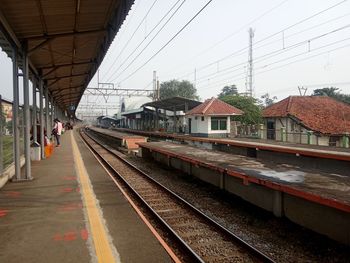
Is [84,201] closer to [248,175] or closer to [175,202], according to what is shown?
[175,202]

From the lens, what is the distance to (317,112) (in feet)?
107

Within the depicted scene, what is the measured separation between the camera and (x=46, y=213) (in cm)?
746

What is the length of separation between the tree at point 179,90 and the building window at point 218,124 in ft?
193

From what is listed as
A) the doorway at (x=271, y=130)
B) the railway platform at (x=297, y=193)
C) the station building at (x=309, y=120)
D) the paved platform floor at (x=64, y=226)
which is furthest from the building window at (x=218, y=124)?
the paved platform floor at (x=64, y=226)

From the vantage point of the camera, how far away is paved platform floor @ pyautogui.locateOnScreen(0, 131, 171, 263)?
17.2 ft

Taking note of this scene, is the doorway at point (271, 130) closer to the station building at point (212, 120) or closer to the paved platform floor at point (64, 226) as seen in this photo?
the station building at point (212, 120)

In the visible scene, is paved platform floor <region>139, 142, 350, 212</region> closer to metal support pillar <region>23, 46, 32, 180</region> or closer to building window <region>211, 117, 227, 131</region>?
metal support pillar <region>23, 46, 32, 180</region>

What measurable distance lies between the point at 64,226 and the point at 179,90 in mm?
90538

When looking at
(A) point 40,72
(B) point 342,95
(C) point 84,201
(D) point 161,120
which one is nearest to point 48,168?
(A) point 40,72

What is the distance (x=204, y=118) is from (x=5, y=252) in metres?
31.5

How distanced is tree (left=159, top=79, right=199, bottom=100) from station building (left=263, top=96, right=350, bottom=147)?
61227mm

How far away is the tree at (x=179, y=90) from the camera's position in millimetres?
95875

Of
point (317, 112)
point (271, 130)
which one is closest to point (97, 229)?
point (271, 130)

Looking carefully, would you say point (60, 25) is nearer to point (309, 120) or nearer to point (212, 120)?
point (309, 120)
